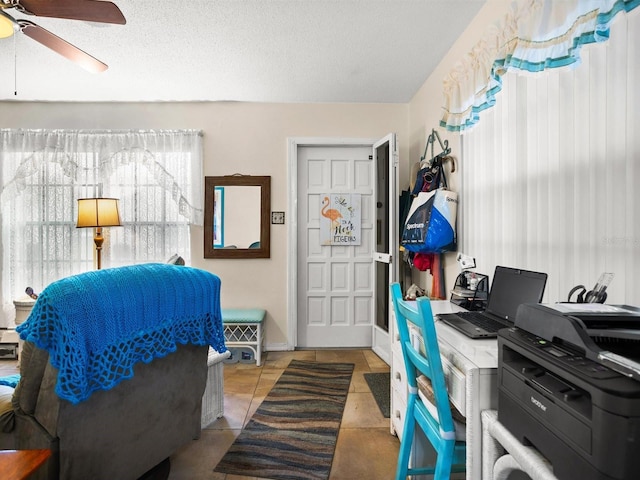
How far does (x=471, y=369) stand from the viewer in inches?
45.3

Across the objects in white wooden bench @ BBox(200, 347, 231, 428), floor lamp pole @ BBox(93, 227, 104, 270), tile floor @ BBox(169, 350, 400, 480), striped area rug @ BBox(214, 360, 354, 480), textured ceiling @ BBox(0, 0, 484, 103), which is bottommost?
tile floor @ BBox(169, 350, 400, 480)

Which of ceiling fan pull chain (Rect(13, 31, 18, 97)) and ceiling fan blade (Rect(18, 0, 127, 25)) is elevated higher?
ceiling fan pull chain (Rect(13, 31, 18, 97))

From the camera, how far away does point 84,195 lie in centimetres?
371

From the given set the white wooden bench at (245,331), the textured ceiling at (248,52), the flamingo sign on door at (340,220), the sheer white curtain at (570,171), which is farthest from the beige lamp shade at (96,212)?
the sheer white curtain at (570,171)

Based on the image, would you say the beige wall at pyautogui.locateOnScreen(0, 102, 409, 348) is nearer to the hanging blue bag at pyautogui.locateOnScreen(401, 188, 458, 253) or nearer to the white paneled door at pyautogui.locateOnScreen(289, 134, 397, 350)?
the white paneled door at pyautogui.locateOnScreen(289, 134, 397, 350)

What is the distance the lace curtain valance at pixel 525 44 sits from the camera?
1321 mm

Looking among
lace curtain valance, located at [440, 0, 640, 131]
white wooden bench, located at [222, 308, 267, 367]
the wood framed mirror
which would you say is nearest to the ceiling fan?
lace curtain valance, located at [440, 0, 640, 131]

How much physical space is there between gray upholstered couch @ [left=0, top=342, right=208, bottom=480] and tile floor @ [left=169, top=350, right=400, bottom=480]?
0.27m

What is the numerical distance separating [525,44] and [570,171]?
0.62m

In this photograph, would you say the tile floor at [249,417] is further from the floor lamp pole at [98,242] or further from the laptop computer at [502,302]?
the floor lamp pole at [98,242]

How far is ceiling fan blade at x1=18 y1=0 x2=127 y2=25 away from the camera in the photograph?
1.71 m

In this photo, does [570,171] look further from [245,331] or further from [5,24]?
[245,331]

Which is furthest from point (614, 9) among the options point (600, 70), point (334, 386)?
point (334, 386)

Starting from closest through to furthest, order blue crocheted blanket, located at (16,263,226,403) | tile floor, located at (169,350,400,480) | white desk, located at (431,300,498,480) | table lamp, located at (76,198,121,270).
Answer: white desk, located at (431,300,498,480) → blue crocheted blanket, located at (16,263,226,403) → tile floor, located at (169,350,400,480) → table lamp, located at (76,198,121,270)
